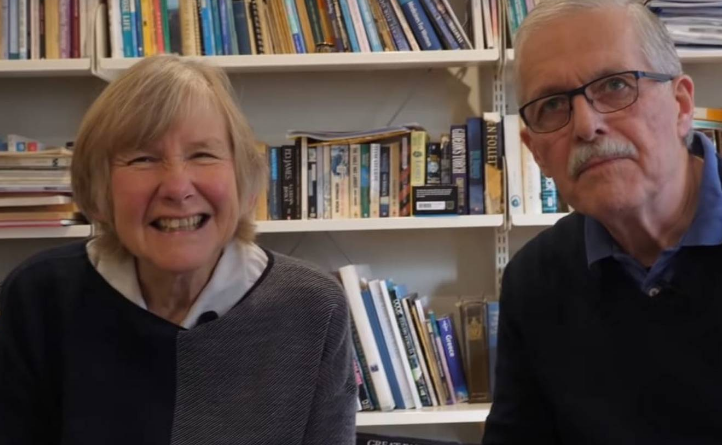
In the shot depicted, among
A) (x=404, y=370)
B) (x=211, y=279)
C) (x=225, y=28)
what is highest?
(x=225, y=28)

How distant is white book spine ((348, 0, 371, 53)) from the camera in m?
1.94

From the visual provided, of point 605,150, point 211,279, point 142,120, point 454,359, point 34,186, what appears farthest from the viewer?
point 454,359

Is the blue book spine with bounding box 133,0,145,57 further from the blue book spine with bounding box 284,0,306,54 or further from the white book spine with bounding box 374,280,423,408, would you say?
the white book spine with bounding box 374,280,423,408

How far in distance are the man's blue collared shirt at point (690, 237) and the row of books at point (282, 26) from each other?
958mm

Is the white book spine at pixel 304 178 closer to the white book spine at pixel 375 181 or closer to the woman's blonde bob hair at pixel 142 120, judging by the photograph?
the white book spine at pixel 375 181

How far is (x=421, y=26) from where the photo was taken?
76.0 inches

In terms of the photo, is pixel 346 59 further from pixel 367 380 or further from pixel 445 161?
pixel 367 380

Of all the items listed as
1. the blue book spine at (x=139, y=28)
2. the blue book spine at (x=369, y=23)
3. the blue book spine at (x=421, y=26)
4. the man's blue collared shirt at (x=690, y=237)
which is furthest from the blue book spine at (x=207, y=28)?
the man's blue collared shirt at (x=690, y=237)

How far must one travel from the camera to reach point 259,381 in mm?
1155

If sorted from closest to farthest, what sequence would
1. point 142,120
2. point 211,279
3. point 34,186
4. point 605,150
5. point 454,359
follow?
1. point 605,150
2. point 142,120
3. point 211,279
4. point 34,186
5. point 454,359

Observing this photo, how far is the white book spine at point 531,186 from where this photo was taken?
1934mm

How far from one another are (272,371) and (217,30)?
3.56 feet

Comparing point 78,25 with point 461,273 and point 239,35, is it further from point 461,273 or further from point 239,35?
point 461,273

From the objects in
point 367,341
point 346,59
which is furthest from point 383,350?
point 346,59
